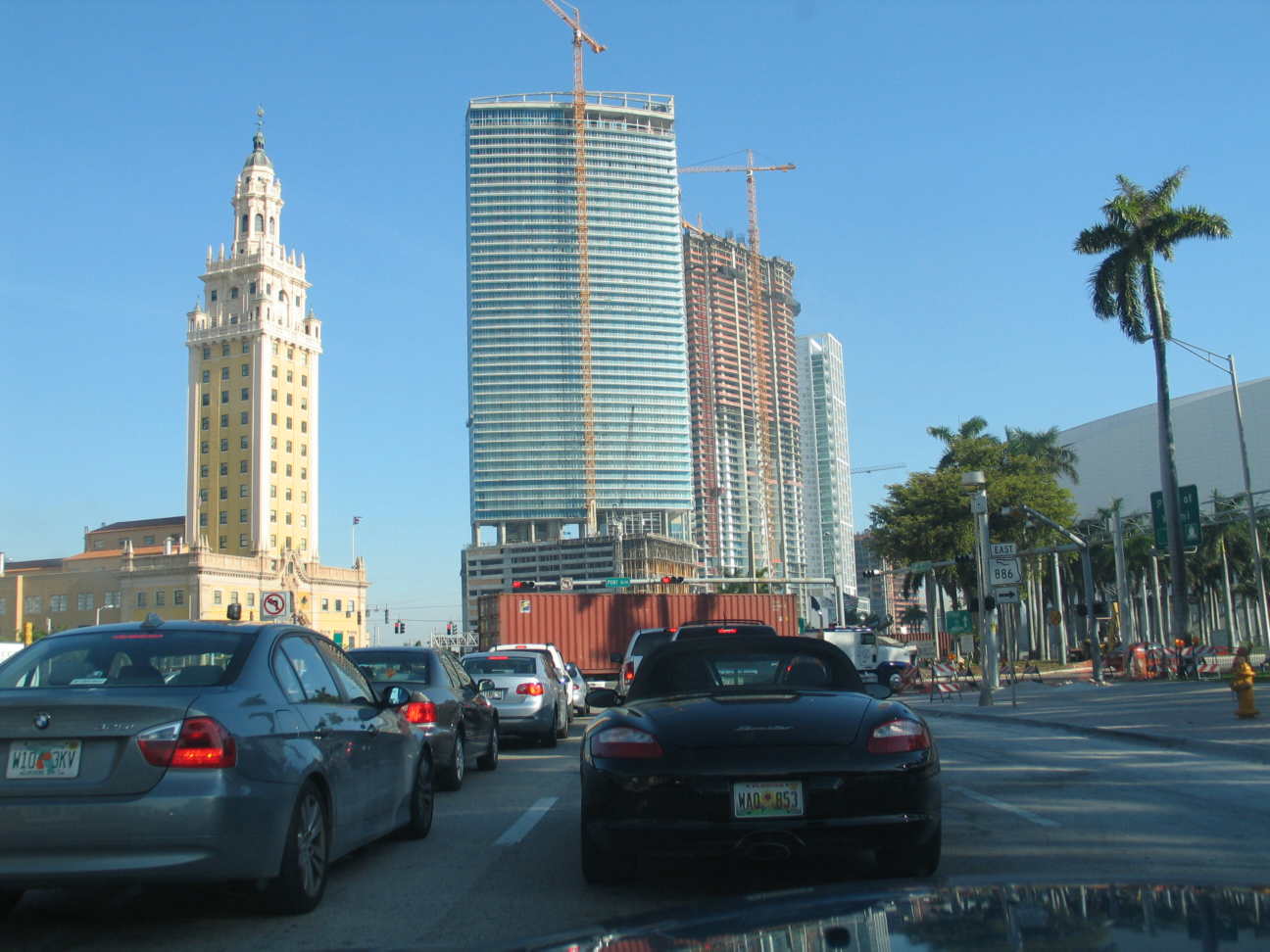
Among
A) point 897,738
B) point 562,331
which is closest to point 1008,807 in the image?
point 897,738

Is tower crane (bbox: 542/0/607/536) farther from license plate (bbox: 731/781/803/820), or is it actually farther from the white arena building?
license plate (bbox: 731/781/803/820)

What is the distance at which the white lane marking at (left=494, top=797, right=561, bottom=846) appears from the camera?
8633 mm

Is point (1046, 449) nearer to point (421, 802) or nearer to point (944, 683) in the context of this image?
point (944, 683)

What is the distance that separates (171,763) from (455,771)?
21.6 ft

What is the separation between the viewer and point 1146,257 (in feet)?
127

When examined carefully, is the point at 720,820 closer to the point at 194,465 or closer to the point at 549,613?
the point at 549,613

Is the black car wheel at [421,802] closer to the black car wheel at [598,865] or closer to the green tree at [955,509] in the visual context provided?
the black car wheel at [598,865]

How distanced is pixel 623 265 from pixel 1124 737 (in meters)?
166

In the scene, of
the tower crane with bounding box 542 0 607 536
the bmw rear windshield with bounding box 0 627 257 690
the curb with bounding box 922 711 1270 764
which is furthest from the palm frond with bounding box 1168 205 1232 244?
the tower crane with bounding box 542 0 607 536

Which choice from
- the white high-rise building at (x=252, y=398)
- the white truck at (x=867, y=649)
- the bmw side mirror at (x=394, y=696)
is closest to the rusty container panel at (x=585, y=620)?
the white truck at (x=867, y=649)

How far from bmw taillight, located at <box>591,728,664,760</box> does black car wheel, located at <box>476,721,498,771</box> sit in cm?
770

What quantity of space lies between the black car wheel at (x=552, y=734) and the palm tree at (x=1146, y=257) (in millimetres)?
26617

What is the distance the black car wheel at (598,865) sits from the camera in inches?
250

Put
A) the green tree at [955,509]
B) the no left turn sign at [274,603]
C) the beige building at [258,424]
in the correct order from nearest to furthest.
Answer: the no left turn sign at [274,603] < the green tree at [955,509] < the beige building at [258,424]
